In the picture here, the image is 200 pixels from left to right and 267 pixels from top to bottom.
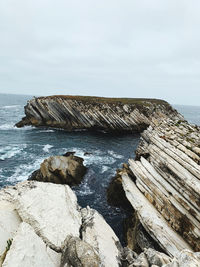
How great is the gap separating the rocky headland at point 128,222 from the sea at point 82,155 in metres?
2.27

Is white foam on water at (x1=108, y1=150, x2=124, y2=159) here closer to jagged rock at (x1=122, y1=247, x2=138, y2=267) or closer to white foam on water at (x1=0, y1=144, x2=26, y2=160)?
white foam on water at (x1=0, y1=144, x2=26, y2=160)

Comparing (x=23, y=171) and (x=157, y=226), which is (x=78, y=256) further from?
(x=23, y=171)

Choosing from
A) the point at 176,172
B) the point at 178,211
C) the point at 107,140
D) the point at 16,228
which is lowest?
the point at 107,140

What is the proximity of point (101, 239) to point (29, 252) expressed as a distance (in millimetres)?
4345

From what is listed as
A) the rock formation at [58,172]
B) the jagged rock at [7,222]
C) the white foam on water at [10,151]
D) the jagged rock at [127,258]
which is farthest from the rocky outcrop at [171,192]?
the white foam on water at [10,151]

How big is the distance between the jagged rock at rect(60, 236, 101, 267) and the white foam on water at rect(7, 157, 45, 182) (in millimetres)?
21941

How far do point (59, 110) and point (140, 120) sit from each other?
33.0m

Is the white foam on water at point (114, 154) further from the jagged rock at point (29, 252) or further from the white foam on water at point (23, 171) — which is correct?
the jagged rock at point (29, 252)

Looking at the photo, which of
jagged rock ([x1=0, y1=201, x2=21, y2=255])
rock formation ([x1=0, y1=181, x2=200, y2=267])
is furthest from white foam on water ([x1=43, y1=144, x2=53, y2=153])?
jagged rock ([x1=0, y1=201, x2=21, y2=255])

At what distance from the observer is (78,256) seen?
7355mm

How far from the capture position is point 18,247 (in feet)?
25.4

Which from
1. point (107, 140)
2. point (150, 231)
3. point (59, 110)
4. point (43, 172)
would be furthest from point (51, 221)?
point (59, 110)

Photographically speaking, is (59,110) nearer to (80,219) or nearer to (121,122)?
(121,122)

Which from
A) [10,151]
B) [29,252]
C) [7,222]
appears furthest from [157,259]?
[10,151]
